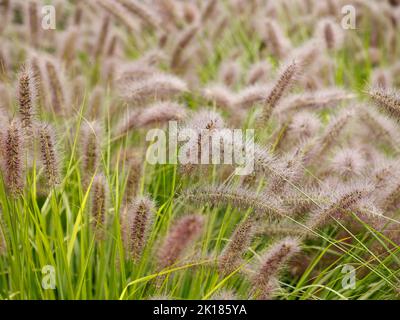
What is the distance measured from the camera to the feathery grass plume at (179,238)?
2039 mm

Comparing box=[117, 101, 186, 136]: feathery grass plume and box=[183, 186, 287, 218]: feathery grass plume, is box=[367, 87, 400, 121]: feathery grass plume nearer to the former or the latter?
box=[183, 186, 287, 218]: feathery grass plume

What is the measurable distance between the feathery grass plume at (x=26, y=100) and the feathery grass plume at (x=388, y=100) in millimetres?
1315

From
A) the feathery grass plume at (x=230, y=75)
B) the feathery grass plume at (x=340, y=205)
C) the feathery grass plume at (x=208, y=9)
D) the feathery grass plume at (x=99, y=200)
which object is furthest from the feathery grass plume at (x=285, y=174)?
the feathery grass plume at (x=208, y=9)

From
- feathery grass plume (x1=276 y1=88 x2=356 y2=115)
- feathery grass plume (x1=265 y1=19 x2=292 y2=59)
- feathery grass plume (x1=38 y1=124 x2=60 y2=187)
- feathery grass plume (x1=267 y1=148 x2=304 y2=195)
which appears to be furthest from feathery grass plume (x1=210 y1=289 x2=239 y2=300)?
feathery grass plume (x1=265 y1=19 x2=292 y2=59)

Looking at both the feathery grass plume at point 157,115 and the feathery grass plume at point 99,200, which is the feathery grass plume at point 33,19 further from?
the feathery grass plume at point 99,200

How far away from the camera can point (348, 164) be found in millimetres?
2766

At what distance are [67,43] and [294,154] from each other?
2.12 metres

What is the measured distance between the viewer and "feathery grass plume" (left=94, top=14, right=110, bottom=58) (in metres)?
4.19

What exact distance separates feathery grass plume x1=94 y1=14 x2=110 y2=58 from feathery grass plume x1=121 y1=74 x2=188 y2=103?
1089 mm

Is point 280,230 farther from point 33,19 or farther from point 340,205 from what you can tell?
point 33,19

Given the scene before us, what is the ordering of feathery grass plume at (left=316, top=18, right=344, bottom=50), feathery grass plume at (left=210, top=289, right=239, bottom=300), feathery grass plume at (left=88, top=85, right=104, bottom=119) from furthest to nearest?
feathery grass plume at (left=316, top=18, right=344, bottom=50), feathery grass plume at (left=88, top=85, right=104, bottom=119), feathery grass plume at (left=210, top=289, right=239, bottom=300)

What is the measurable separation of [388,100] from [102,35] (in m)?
2.38

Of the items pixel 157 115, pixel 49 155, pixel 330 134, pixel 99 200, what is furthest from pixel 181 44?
pixel 49 155
